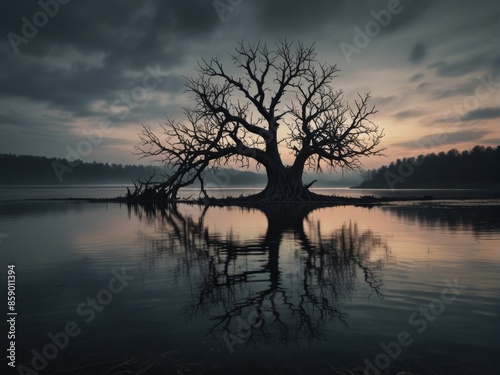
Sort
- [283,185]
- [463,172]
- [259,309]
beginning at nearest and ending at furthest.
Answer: [259,309] → [283,185] → [463,172]

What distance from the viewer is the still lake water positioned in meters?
4.45

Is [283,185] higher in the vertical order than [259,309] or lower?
higher

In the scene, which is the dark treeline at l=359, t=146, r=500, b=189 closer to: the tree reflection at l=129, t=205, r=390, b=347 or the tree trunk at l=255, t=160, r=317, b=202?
the tree trunk at l=255, t=160, r=317, b=202

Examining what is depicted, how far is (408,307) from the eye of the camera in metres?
6.27

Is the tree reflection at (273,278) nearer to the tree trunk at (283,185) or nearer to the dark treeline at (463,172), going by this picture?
the tree trunk at (283,185)

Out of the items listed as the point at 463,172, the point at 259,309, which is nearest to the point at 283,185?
the point at 259,309

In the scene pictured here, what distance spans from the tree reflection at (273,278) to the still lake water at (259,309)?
0.11 ft

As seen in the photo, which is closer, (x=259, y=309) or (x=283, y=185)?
(x=259, y=309)

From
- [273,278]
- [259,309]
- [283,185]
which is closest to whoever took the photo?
[259,309]

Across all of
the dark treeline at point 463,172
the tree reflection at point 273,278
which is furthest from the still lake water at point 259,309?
the dark treeline at point 463,172

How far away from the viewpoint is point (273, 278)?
324 inches

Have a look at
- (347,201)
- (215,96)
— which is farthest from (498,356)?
(347,201)

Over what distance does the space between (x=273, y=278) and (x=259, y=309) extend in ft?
Result: 6.87

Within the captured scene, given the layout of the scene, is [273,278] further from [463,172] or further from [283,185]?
[463,172]
